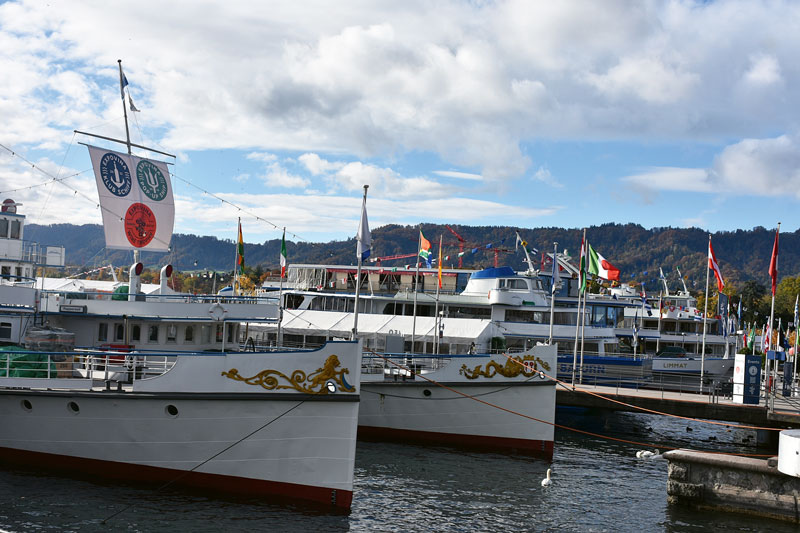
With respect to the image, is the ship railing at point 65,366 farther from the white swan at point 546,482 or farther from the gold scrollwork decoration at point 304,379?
the white swan at point 546,482

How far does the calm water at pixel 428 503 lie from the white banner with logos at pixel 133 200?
27.9ft

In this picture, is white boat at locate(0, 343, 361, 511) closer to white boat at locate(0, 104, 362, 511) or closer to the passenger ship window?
white boat at locate(0, 104, 362, 511)

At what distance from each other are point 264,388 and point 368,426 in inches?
407

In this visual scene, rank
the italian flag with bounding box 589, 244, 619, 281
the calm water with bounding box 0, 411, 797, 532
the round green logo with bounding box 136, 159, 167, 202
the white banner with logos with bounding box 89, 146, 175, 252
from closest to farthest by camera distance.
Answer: the calm water with bounding box 0, 411, 797, 532
the white banner with logos with bounding box 89, 146, 175, 252
the round green logo with bounding box 136, 159, 167, 202
the italian flag with bounding box 589, 244, 619, 281

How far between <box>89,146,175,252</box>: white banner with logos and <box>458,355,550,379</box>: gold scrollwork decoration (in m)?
11.5

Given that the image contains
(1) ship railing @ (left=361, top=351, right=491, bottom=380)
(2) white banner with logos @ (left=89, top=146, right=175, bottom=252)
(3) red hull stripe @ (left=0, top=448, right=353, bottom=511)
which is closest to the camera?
(3) red hull stripe @ (left=0, top=448, right=353, bottom=511)

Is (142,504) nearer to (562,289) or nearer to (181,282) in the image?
(562,289)

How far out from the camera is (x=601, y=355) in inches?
1700

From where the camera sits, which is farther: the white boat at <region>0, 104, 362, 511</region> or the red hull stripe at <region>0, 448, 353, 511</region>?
the red hull stripe at <region>0, 448, 353, 511</region>

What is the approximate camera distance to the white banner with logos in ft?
Answer: 80.2

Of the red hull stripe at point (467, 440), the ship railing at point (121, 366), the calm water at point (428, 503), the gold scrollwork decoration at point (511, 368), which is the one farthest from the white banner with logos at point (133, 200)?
the gold scrollwork decoration at point (511, 368)

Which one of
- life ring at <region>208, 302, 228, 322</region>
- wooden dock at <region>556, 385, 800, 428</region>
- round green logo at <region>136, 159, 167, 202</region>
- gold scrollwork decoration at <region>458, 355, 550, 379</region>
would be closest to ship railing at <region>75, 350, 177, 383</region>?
life ring at <region>208, 302, 228, 322</region>

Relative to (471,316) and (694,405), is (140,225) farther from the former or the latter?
(694,405)

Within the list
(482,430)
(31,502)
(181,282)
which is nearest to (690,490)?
(482,430)
